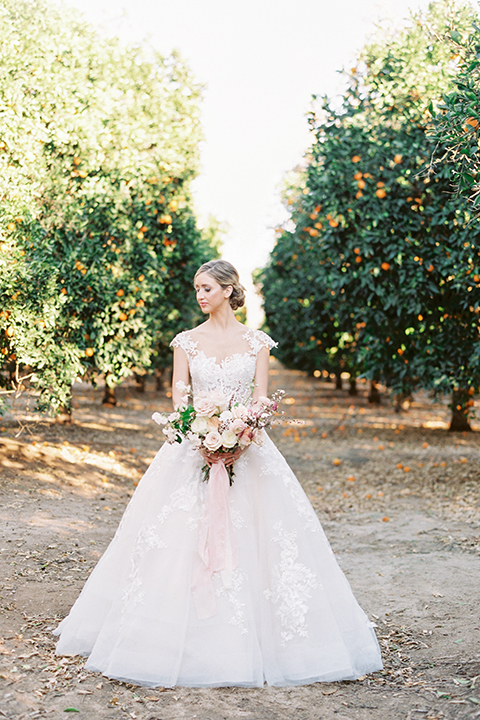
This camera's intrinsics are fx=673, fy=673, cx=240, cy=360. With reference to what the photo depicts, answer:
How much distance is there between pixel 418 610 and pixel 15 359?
610cm

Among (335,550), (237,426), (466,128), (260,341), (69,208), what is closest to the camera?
(237,426)

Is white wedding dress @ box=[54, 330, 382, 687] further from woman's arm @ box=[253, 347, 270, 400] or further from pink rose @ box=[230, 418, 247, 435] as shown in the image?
pink rose @ box=[230, 418, 247, 435]

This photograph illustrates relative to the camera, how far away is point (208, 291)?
4.63m

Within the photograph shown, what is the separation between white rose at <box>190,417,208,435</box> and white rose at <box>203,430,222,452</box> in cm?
5

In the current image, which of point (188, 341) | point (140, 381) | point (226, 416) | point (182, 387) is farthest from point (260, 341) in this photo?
point (140, 381)

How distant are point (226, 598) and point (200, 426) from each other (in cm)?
108

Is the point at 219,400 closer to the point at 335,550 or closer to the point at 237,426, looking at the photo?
the point at 237,426

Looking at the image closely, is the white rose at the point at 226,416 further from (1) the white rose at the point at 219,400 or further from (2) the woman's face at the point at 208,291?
(2) the woman's face at the point at 208,291

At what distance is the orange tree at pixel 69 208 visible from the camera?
330 inches

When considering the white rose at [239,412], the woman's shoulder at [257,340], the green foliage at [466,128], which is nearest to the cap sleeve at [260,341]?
the woman's shoulder at [257,340]

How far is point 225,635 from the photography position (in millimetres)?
4086

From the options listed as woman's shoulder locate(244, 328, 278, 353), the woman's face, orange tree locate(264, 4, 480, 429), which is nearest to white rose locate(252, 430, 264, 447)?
woman's shoulder locate(244, 328, 278, 353)

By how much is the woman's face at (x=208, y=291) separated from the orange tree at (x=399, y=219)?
17.8ft

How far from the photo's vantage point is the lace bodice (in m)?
4.64
